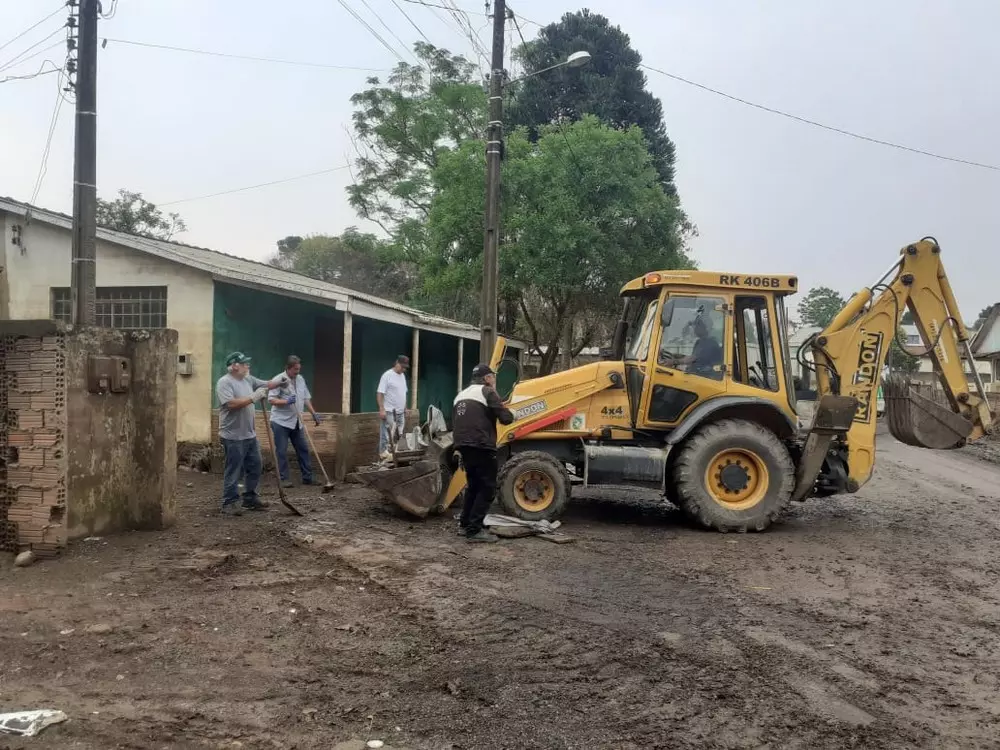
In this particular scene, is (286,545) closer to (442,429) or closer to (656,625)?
(442,429)

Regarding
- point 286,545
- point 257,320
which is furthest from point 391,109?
point 286,545

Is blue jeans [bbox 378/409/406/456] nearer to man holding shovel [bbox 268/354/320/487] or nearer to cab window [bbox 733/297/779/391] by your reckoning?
man holding shovel [bbox 268/354/320/487]

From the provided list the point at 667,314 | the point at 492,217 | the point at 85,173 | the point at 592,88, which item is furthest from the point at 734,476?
the point at 592,88

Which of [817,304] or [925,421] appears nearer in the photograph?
[925,421]

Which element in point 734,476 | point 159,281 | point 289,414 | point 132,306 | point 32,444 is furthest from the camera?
point 132,306

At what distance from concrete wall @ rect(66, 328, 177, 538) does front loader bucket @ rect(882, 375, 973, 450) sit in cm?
733

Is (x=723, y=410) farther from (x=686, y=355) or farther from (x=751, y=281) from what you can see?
(x=751, y=281)

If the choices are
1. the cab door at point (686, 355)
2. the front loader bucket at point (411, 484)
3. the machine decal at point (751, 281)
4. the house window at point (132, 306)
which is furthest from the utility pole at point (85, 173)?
the machine decal at point (751, 281)

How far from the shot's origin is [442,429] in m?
8.40

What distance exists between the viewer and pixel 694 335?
786cm

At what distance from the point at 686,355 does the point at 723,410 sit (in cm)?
67

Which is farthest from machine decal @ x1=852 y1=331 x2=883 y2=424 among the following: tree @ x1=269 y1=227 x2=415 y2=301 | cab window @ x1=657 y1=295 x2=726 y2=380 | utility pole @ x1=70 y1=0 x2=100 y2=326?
tree @ x1=269 y1=227 x2=415 y2=301

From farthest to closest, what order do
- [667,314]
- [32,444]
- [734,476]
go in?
[667,314] < [734,476] < [32,444]

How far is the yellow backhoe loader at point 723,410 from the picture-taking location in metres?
7.70
